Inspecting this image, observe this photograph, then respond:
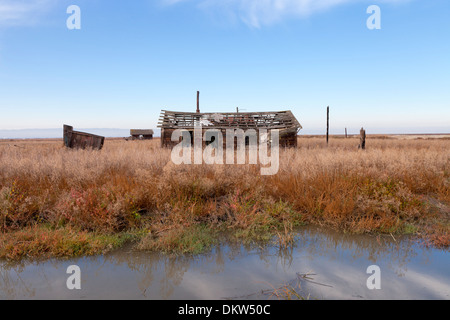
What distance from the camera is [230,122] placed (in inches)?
718

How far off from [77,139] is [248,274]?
549 inches

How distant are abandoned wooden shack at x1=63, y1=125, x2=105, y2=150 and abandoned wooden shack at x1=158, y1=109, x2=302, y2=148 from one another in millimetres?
4591

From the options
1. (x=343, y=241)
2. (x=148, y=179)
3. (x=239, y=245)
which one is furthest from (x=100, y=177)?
(x=343, y=241)

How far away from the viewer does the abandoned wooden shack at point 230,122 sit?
17.4 meters

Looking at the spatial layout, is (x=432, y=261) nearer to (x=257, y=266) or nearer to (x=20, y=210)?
(x=257, y=266)

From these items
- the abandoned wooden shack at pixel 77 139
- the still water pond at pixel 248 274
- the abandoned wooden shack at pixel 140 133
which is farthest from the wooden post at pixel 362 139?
the abandoned wooden shack at pixel 140 133

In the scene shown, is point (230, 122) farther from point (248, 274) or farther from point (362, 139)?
point (248, 274)

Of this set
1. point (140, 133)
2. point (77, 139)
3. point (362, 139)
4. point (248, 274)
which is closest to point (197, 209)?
point (248, 274)

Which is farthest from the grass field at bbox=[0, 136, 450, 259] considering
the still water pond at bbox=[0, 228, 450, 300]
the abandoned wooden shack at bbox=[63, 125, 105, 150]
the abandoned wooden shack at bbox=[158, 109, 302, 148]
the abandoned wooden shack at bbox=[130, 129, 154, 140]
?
the abandoned wooden shack at bbox=[130, 129, 154, 140]

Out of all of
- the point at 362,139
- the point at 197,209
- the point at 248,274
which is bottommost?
the point at 248,274

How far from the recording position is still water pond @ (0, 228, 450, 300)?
278 cm

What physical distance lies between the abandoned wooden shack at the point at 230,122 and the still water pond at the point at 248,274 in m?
13.5

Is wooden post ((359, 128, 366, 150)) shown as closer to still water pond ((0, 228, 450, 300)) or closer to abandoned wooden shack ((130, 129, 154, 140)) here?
still water pond ((0, 228, 450, 300))

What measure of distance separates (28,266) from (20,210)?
1.68m
